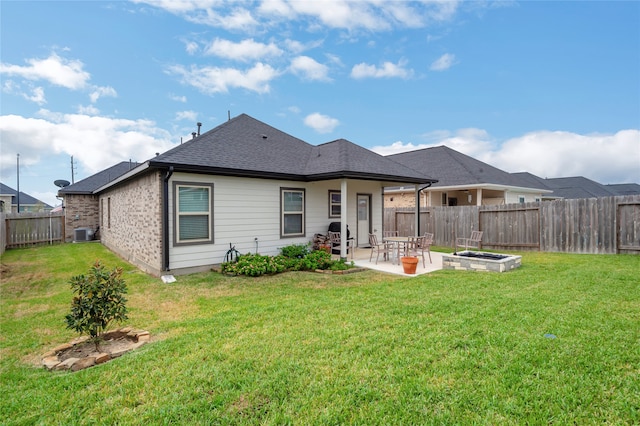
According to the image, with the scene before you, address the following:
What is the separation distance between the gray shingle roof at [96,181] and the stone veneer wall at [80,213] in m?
0.37

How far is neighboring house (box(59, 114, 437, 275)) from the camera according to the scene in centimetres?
796

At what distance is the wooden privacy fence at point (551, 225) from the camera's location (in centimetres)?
1012

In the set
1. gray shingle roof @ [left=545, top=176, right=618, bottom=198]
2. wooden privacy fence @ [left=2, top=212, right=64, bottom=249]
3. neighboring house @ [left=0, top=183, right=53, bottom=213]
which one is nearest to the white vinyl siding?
wooden privacy fence @ [left=2, top=212, right=64, bottom=249]

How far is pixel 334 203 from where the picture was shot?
11648 mm

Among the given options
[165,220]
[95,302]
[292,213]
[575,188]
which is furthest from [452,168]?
[575,188]

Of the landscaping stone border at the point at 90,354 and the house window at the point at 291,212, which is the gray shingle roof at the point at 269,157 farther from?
the landscaping stone border at the point at 90,354

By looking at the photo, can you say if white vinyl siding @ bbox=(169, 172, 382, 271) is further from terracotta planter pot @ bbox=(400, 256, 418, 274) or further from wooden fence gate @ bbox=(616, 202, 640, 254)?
wooden fence gate @ bbox=(616, 202, 640, 254)

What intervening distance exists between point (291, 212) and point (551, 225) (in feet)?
31.0

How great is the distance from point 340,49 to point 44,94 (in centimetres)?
1201

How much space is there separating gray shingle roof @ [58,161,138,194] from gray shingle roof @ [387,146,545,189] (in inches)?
716

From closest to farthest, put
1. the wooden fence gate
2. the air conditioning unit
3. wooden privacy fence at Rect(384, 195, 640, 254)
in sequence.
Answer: the wooden fence gate < wooden privacy fence at Rect(384, 195, 640, 254) < the air conditioning unit

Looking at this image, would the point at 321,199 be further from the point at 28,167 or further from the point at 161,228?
the point at 28,167

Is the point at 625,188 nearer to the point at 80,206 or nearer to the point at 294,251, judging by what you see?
the point at 294,251

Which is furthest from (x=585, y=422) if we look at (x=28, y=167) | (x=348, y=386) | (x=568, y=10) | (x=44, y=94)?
(x=28, y=167)
